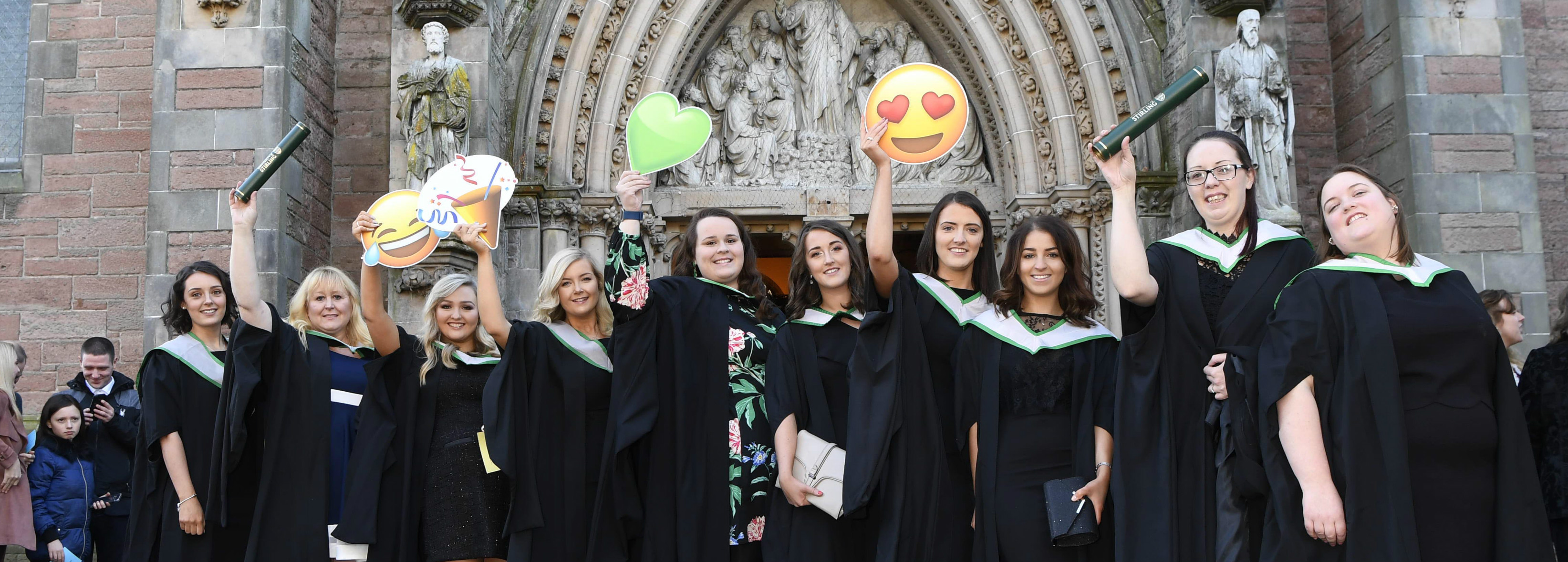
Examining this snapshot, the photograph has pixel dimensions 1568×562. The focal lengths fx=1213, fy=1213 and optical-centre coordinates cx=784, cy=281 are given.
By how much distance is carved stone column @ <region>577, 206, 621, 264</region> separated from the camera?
344 inches

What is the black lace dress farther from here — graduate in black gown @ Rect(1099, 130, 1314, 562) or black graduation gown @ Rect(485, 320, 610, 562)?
black graduation gown @ Rect(485, 320, 610, 562)

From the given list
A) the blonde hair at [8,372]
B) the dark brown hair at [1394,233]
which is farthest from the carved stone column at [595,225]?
the dark brown hair at [1394,233]

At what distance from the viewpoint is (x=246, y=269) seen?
14.5ft

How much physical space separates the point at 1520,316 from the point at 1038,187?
3801mm

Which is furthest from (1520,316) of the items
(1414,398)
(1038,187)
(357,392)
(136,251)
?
(136,251)

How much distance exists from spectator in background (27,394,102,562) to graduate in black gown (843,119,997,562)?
4542 millimetres

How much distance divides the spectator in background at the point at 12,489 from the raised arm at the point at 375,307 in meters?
2.52

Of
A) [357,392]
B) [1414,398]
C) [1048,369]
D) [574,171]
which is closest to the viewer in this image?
[1414,398]

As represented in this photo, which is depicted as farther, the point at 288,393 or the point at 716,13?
the point at 716,13

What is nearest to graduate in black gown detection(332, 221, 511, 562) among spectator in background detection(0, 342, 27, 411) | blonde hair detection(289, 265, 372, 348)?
blonde hair detection(289, 265, 372, 348)

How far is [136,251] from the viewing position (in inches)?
356

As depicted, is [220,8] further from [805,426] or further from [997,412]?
[997,412]

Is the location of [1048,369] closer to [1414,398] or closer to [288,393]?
[1414,398]

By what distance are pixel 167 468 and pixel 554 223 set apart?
13.9ft
